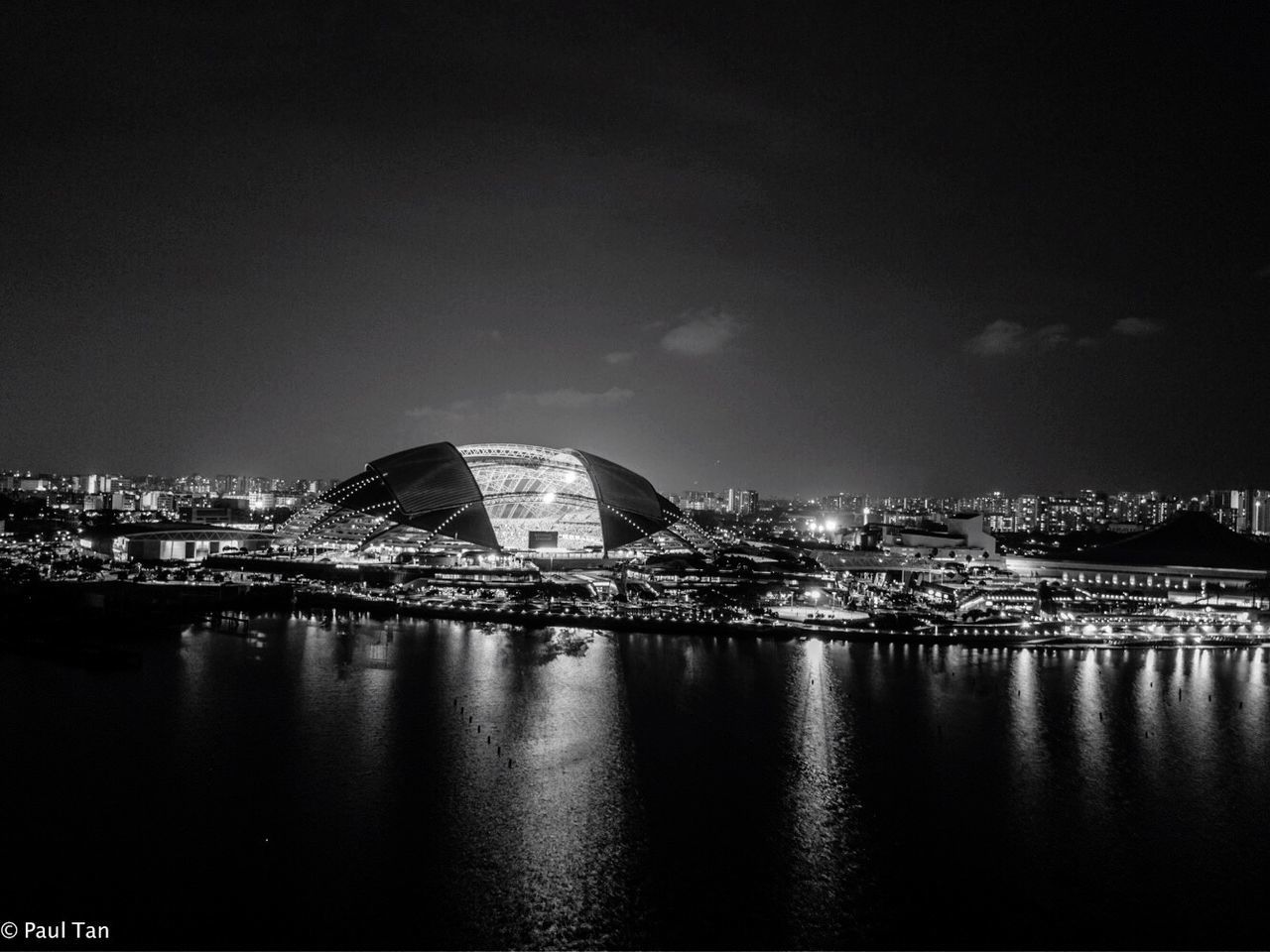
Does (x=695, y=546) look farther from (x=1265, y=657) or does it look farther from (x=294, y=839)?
(x=294, y=839)

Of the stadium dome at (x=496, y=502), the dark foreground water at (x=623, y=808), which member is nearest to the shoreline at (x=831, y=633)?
the dark foreground water at (x=623, y=808)

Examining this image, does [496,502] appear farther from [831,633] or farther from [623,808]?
[623,808]

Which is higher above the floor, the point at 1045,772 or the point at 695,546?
the point at 695,546

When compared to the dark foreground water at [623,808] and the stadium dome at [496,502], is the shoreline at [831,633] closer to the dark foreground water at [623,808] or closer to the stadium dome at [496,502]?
the dark foreground water at [623,808]

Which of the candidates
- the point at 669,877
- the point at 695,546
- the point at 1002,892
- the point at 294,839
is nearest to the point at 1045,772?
the point at 1002,892

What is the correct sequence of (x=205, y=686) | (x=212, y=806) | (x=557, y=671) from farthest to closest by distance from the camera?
Answer: (x=557, y=671)
(x=205, y=686)
(x=212, y=806)

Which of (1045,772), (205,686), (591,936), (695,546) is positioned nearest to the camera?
A: (591,936)

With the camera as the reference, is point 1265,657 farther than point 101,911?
Yes
